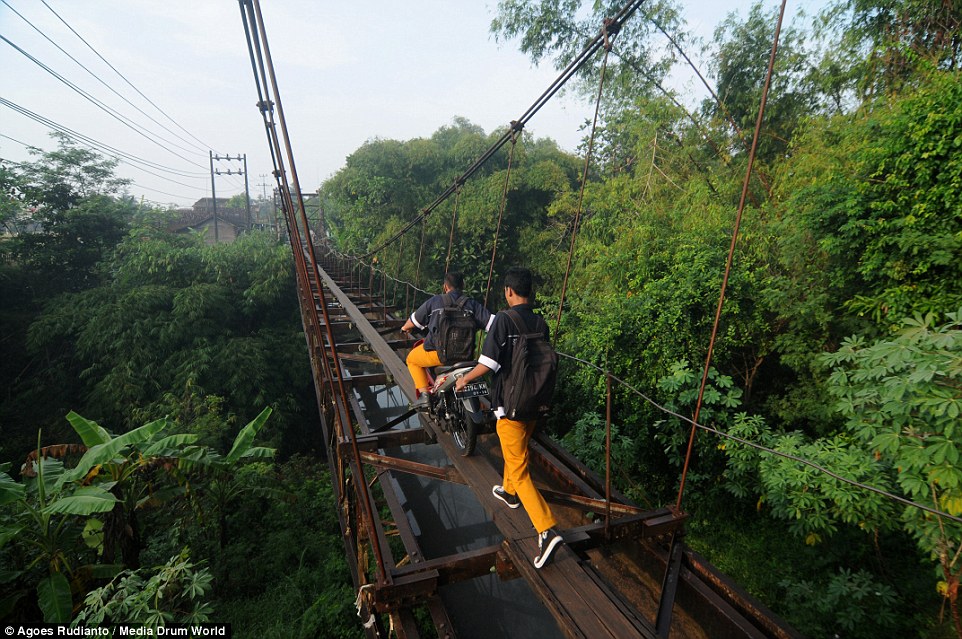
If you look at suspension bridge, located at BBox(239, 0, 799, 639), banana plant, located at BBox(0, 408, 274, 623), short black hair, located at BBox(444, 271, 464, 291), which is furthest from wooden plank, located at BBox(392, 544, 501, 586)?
banana plant, located at BBox(0, 408, 274, 623)

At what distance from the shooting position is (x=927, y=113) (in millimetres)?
3059

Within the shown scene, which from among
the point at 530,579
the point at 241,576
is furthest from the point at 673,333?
the point at 241,576

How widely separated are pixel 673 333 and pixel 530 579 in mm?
3625

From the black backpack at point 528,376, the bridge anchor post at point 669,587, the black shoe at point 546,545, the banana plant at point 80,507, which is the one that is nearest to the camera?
the bridge anchor post at point 669,587

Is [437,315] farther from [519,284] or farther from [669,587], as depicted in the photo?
[669,587]

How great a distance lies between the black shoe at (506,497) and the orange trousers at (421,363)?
1.00 meters

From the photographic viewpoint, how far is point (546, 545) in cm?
163

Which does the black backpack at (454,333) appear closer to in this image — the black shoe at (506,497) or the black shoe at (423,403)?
the black shoe at (423,403)

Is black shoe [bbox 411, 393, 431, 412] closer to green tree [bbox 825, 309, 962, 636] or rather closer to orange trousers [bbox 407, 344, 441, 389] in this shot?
orange trousers [bbox 407, 344, 441, 389]

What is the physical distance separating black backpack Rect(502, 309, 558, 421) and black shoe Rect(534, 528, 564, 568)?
1.45 feet

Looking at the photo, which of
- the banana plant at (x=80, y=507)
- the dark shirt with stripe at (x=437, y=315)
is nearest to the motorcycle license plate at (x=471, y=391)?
the dark shirt with stripe at (x=437, y=315)

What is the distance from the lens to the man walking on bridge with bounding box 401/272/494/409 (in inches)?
105

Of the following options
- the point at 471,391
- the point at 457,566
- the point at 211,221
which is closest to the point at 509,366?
the point at 471,391

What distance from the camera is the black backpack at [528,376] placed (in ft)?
5.90
